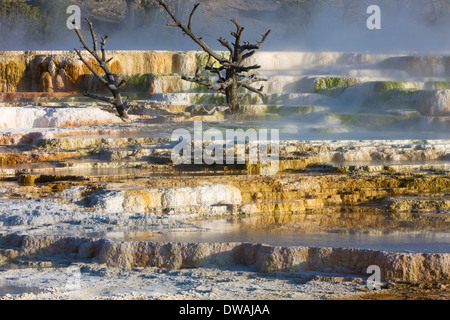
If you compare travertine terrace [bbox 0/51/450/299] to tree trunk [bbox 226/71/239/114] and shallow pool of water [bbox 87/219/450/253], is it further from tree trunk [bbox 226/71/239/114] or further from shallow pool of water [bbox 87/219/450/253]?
tree trunk [bbox 226/71/239/114]

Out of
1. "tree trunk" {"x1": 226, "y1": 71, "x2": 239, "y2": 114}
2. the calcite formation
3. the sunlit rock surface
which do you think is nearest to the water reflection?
the calcite formation

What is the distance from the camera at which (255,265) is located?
14.1 ft

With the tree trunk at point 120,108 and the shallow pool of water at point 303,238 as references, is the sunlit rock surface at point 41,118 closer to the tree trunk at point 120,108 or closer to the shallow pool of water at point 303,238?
the tree trunk at point 120,108

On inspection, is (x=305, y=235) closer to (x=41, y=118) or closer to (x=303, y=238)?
(x=303, y=238)

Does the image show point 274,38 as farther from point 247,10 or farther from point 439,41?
point 439,41

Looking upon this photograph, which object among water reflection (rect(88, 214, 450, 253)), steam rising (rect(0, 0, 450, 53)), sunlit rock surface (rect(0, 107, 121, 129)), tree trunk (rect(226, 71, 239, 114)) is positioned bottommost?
water reflection (rect(88, 214, 450, 253))

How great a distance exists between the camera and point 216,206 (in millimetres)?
5797

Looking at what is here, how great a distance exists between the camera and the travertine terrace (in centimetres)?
418

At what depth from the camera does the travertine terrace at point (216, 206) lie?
4.18 meters

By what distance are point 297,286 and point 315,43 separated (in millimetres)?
36140

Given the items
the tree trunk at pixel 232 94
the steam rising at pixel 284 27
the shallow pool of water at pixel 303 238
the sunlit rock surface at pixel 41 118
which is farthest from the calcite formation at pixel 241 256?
the steam rising at pixel 284 27

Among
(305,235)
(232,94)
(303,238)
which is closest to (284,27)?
(232,94)

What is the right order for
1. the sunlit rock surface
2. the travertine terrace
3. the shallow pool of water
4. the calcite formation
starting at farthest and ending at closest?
the sunlit rock surface < the shallow pool of water < the travertine terrace < the calcite formation

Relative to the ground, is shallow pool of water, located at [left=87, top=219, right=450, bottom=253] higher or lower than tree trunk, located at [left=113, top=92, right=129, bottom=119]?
lower
